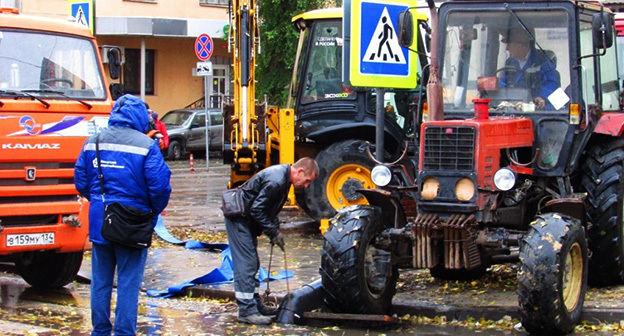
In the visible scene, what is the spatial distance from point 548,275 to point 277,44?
69.3 ft

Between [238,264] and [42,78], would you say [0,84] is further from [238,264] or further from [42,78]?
[238,264]

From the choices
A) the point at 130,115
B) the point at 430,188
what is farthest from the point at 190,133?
the point at 130,115

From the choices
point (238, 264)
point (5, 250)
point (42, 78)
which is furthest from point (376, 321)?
point (42, 78)

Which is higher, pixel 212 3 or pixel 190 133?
pixel 212 3

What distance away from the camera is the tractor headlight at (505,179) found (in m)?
8.53

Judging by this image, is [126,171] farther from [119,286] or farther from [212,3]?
[212,3]

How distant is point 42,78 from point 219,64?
2904cm

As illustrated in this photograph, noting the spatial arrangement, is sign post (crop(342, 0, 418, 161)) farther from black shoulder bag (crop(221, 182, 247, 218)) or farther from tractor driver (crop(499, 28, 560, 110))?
black shoulder bag (crop(221, 182, 247, 218))

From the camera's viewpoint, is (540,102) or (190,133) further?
(190,133)

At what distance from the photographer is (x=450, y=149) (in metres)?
8.60

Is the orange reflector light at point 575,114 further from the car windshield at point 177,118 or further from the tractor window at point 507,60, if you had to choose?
the car windshield at point 177,118

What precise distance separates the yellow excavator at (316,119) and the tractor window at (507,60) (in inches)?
134

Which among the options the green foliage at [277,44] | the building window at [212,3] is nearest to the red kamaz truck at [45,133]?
the green foliage at [277,44]

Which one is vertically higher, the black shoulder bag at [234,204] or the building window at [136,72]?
the building window at [136,72]
